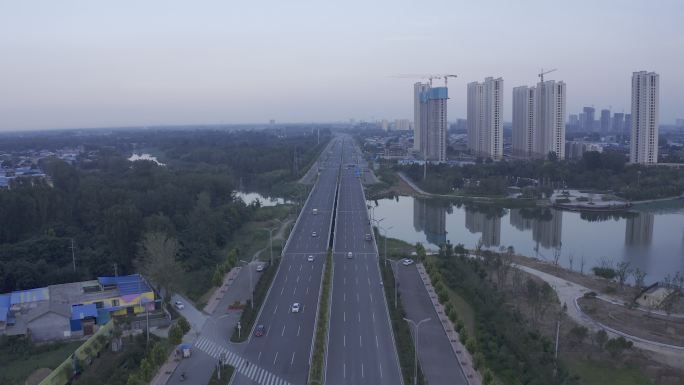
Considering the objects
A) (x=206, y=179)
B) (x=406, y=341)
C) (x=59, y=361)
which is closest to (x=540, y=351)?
(x=406, y=341)

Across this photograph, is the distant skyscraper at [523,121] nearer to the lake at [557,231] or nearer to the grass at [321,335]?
the lake at [557,231]

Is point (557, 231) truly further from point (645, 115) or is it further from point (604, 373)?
point (645, 115)

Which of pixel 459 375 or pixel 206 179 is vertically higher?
pixel 206 179

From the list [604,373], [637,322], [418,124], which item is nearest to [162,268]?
[604,373]

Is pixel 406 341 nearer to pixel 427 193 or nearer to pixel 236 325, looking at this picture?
pixel 236 325

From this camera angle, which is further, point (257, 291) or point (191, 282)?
point (191, 282)

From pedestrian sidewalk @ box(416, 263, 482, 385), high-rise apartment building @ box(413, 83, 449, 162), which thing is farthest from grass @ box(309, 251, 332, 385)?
high-rise apartment building @ box(413, 83, 449, 162)

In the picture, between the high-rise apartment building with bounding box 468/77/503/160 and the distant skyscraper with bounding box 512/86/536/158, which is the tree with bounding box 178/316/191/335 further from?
the high-rise apartment building with bounding box 468/77/503/160
